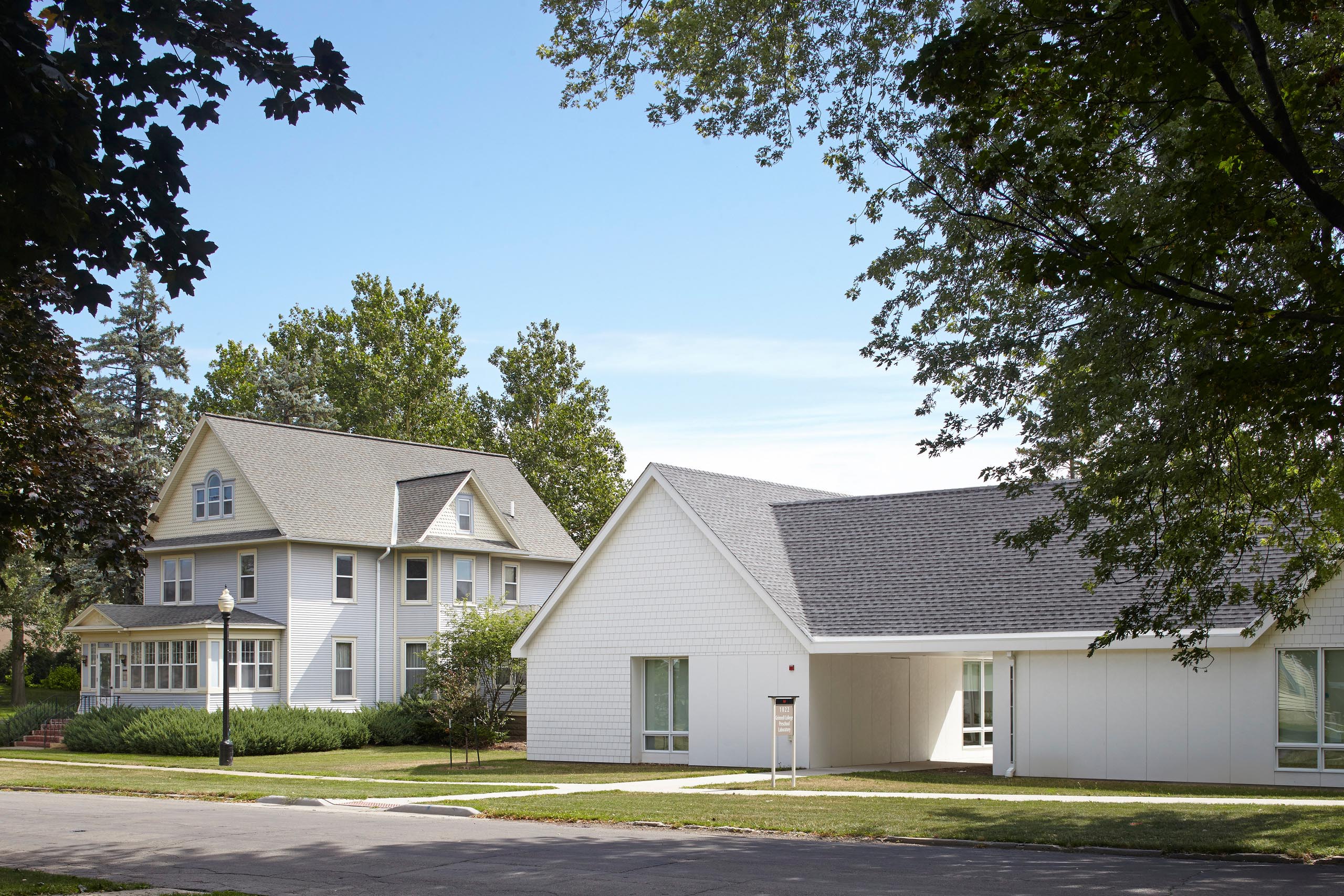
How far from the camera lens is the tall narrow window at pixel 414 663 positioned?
45.0m

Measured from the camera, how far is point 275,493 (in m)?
42.9

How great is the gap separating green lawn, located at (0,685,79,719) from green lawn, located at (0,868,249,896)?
5211 cm

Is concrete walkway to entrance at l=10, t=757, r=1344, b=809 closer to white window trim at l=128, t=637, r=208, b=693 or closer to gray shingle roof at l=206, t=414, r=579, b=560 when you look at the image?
white window trim at l=128, t=637, r=208, b=693

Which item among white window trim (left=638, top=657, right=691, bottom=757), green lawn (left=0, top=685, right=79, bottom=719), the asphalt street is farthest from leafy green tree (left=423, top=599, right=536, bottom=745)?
green lawn (left=0, top=685, right=79, bottom=719)

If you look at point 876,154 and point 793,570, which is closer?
point 876,154

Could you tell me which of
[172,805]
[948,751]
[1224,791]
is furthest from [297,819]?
[948,751]

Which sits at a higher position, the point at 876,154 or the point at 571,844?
the point at 876,154

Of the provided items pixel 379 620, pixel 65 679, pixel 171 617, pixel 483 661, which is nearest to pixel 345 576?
pixel 379 620

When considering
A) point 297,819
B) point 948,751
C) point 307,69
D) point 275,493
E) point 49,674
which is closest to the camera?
point 307,69

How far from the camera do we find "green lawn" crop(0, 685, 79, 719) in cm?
6100

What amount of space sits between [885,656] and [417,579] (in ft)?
66.7

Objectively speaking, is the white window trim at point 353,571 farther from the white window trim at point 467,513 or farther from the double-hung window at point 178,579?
the double-hung window at point 178,579

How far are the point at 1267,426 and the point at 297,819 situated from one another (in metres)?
13.5

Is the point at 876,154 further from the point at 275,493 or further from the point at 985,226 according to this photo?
the point at 275,493
